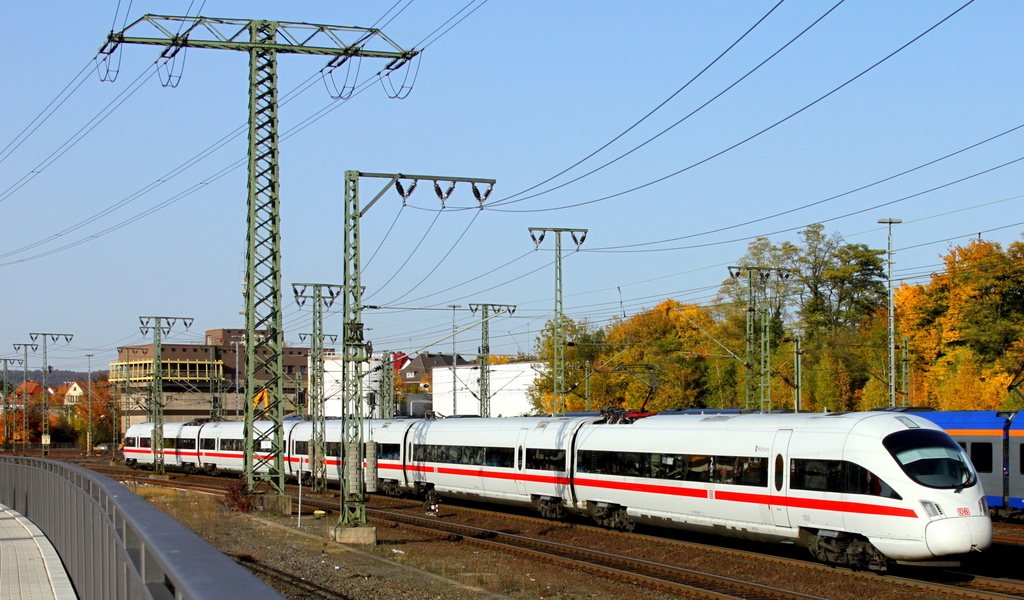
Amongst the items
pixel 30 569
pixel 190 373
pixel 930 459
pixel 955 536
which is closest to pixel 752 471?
pixel 930 459

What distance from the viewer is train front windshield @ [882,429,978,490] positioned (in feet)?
54.7

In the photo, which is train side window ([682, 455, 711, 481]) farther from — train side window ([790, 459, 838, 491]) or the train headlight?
the train headlight

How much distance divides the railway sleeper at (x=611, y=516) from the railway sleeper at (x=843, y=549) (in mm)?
6383

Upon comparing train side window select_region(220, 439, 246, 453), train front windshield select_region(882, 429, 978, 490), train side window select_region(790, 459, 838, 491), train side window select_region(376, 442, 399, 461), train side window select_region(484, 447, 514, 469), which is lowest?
train side window select_region(220, 439, 246, 453)

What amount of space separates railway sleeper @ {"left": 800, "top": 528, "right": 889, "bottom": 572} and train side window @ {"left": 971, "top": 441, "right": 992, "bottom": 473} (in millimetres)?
10280

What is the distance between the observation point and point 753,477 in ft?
64.7

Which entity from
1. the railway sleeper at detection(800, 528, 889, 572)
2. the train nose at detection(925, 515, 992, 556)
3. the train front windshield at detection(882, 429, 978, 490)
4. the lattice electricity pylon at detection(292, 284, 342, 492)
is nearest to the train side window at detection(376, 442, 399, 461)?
the lattice electricity pylon at detection(292, 284, 342, 492)

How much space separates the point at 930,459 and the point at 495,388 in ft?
278

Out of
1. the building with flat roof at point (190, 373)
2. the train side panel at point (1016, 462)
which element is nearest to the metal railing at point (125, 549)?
the train side panel at point (1016, 462)

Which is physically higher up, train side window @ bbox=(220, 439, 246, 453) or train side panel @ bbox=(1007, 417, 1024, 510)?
train side panel @ bbox=(1007, 417, 1024, 510)

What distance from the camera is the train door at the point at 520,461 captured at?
2844 centimetres

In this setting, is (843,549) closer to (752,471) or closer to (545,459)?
(752,471)

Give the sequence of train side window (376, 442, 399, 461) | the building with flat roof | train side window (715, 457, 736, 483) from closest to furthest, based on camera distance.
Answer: train side window (715, 457, 736, 483) → train side window (376, 442, 399, 461) → the building with flat roof

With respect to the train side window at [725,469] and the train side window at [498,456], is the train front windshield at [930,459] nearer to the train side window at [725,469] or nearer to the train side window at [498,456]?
the train side window at [725,469]
